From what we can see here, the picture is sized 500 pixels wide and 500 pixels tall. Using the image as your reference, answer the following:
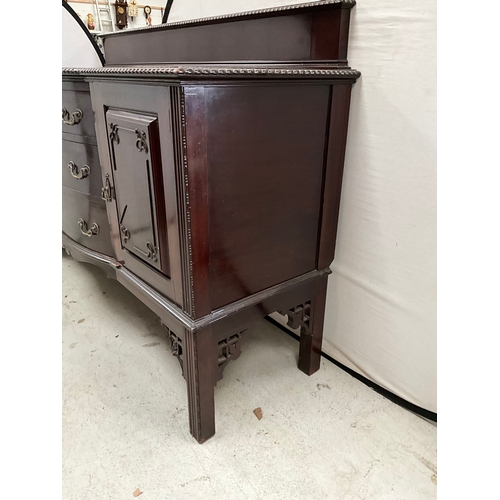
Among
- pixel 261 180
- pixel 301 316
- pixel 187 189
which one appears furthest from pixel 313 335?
pixel 187 189

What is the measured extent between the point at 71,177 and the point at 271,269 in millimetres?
809

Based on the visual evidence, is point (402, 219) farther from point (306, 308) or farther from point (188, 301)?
point (188, 301)

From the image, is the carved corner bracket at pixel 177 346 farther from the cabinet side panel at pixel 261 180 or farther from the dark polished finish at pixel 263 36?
the dark polished finish at pixel 263 36

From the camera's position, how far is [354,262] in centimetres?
122

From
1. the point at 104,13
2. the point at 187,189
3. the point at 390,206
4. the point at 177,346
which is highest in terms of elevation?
the point at 104,13

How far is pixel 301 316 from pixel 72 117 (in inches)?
36.5

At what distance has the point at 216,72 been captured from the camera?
30.4 inches

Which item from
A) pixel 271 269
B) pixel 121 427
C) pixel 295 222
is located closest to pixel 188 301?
pixel 271 269

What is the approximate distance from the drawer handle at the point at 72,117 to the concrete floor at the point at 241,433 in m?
0.79

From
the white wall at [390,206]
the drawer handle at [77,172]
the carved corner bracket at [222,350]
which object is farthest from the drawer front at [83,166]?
the white wall at [390,206]

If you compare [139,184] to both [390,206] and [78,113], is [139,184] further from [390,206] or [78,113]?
[390,206]

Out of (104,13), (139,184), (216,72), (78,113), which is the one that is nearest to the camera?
(216,72)

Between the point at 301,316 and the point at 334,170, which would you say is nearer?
the point at 334,170

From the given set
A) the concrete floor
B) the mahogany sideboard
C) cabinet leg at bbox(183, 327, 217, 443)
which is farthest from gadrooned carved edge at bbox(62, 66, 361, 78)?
the concrete floor
